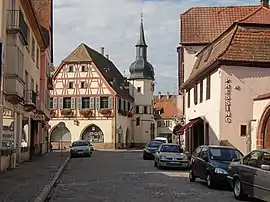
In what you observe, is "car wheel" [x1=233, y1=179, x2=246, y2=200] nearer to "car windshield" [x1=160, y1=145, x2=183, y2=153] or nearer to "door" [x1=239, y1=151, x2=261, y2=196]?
"door" [x1=239, y1=151, x2=261, y2=196]

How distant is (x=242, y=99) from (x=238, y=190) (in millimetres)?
14783

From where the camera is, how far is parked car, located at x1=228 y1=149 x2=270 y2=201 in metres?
13.7

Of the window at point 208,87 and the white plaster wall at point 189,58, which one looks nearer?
the window at point 208,87

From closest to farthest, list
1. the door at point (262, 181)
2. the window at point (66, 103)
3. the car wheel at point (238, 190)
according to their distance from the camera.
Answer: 1. the door at point (262, 181)
2. the car wheel at point (238, 190)
3. the window at point (66, 103)

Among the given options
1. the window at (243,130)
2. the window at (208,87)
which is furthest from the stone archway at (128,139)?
the window at (243,130)

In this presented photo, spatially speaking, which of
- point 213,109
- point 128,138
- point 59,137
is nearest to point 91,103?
point 59,137

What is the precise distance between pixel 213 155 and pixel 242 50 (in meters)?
11.1

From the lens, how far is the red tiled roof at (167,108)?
102 metres

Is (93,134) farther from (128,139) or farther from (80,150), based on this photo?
(80,150)

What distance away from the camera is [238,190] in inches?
615

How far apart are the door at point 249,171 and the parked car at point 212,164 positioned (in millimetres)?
3247

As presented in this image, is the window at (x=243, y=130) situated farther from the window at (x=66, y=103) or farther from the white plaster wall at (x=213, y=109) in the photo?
the window at (x=66, y=103)

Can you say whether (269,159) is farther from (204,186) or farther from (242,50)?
(242,50)

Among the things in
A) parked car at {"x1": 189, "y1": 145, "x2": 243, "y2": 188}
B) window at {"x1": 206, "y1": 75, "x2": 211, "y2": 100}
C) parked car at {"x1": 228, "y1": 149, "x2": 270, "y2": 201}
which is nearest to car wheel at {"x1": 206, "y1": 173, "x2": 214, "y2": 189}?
parked car at {"x1": 189, "y1": 145, "x2": 243, "y2": 188}
